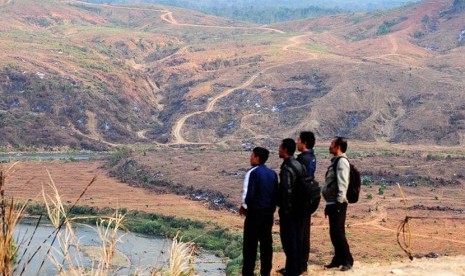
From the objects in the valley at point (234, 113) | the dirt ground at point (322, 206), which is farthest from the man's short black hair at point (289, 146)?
the valley at point (234, 113)

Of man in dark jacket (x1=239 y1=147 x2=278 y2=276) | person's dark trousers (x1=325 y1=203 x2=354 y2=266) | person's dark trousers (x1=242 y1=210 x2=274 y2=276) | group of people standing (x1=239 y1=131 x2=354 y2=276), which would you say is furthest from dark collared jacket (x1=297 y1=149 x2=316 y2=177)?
person's dark trousers (x1=242 y1=210 x2=274 y2=276)

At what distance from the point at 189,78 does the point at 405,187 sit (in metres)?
32.2

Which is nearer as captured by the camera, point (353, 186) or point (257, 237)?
point (257, 237)

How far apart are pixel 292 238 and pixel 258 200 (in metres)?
0.57

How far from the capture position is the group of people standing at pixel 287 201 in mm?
7008

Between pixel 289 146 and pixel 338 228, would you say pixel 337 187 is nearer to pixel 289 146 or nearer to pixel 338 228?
pixel 338 228

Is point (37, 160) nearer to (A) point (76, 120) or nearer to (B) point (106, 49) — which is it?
(A) point (76, 120)

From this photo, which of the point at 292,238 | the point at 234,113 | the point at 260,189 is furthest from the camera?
the point at 234,113

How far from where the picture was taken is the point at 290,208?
7109mm

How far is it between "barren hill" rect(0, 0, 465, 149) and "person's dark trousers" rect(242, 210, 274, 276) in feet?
131

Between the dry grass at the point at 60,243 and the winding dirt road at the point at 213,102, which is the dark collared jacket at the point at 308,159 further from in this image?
the winding dirt road at the point at 213,102

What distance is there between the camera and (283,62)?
6016 cm

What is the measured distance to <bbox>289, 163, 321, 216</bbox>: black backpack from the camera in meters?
7.04

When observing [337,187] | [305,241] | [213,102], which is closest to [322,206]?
[305,241]
